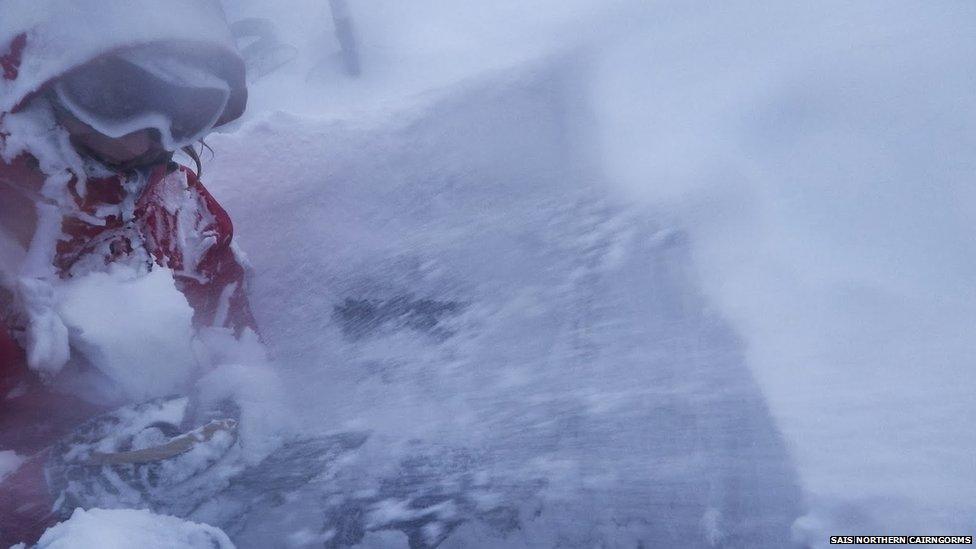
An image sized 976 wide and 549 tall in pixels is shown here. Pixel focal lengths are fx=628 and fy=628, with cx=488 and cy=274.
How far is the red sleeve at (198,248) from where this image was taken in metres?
1.43

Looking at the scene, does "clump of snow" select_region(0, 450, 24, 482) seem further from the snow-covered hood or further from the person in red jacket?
the snow-covered hood

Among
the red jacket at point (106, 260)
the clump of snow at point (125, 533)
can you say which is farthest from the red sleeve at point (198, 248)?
the clump of snow at point (125, 533)

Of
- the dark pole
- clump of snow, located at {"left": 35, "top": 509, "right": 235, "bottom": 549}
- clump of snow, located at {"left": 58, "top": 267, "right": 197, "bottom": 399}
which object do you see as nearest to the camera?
clump of snow, located at {"left": 35, "top": 509, "right": 235, "bottom": 549}

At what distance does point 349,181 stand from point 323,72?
3.07 feet

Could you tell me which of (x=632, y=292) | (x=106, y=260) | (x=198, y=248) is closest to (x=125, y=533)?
(x=106, y=260)

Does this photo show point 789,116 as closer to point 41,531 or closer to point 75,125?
point 75,125

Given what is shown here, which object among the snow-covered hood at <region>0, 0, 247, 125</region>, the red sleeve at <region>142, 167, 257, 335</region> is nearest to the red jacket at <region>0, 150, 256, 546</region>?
the red sleeve at <region>142, 167, 257, 335</region>

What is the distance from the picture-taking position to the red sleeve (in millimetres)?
1434

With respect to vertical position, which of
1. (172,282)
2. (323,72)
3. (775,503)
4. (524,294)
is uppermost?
(323,72)

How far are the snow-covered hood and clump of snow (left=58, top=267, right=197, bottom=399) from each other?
0.37 m

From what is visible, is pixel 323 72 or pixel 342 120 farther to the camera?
pixel 323 72

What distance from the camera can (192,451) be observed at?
1.19 metres

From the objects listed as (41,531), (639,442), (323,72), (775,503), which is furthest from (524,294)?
(323,72)

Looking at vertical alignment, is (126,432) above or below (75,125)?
below
